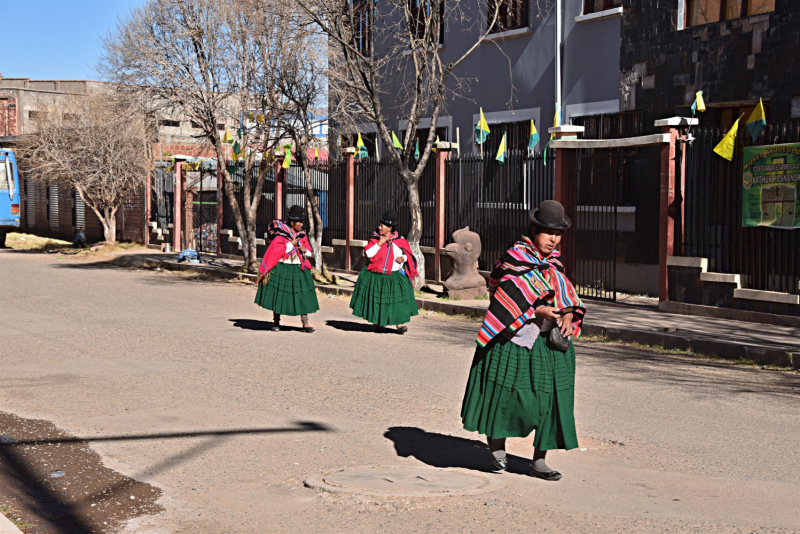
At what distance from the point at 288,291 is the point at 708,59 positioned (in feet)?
28.7

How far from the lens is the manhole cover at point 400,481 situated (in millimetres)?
5141

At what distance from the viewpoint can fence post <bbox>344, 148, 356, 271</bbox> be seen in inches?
885

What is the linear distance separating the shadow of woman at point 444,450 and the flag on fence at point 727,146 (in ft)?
28.5

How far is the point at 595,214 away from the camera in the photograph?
17.4 m

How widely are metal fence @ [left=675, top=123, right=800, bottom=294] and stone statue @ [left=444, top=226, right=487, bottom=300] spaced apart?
12.3 feet

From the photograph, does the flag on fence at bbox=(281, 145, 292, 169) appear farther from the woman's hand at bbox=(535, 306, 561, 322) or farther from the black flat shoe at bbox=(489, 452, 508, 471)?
the woman's hand at bbox=(535, 306, 561, 322)

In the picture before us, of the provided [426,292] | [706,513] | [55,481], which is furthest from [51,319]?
[706,513]

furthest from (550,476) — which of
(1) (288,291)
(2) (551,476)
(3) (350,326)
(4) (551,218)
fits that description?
(3) (350,326)

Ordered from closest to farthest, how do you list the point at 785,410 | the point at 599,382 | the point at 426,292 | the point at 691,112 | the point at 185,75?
the point at 785,410 → the point at 599,382 → the point at 691,112 → the point at 426,292 → the point at 185,75

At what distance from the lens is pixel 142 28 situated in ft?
72.5

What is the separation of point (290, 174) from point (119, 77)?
5143 mm

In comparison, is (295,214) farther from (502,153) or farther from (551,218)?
(551,218)

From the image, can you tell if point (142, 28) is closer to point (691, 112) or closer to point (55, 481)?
point (691, 112)

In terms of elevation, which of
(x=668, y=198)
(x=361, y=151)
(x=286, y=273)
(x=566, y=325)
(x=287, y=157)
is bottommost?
(x=286, y=273)
